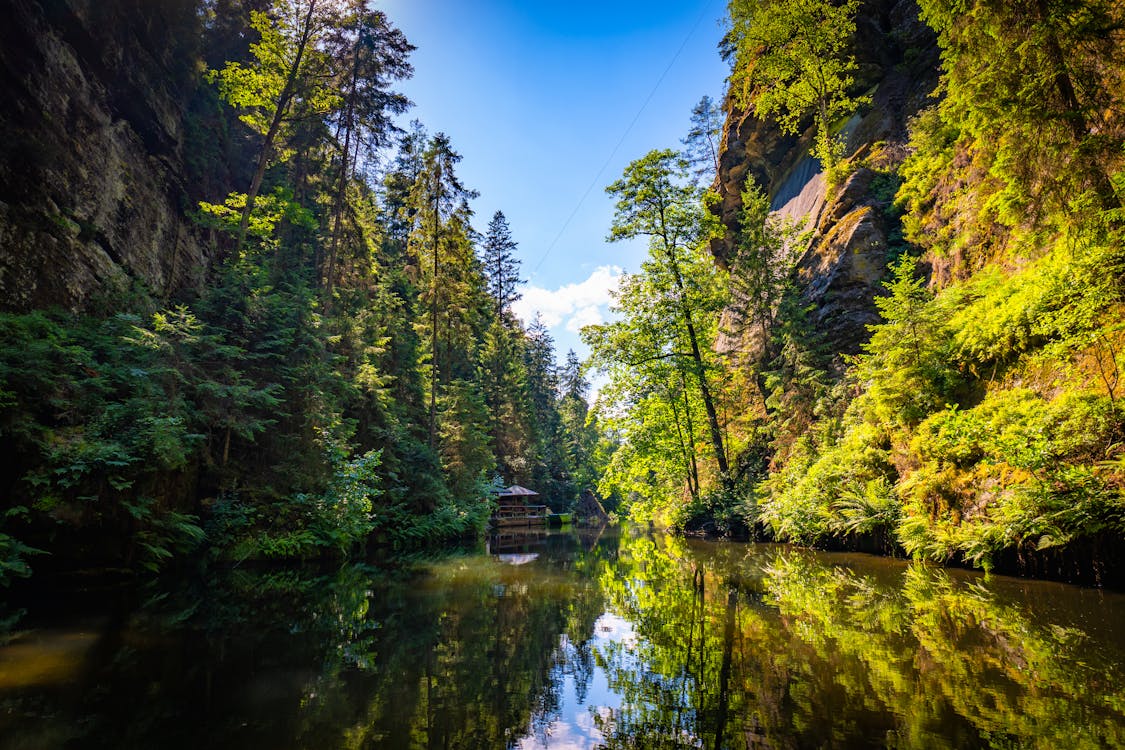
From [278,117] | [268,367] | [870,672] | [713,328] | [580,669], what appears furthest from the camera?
[713,328]

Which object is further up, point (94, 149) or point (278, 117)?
point (278, 117)

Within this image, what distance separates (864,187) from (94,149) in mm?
26390

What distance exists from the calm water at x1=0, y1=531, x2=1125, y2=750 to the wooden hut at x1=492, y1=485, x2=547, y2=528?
26.1 meters

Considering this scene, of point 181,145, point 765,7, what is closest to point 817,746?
point 181,145

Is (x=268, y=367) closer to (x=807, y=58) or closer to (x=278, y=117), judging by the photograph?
(x=278, y=117)

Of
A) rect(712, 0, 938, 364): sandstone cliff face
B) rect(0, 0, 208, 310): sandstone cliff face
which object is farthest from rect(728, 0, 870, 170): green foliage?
rect(0, 0, 208, 310): sandstone cliff face

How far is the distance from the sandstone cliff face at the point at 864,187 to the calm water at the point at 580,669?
43.1 feet

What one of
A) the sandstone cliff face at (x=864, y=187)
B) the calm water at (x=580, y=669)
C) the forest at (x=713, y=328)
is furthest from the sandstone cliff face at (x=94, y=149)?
the sandstone cliff face at (x=864, y=187)

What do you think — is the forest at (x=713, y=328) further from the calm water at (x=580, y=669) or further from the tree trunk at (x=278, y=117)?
the calm water at (x=580, y=669)

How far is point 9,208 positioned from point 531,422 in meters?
34.2

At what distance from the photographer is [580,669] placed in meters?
4.77

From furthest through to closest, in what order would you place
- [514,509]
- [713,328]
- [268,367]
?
[514,509] → [713,328] → [268,367]

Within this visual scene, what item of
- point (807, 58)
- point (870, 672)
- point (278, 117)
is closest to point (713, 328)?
point (807, 58)

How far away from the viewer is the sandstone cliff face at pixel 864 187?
18.6m
